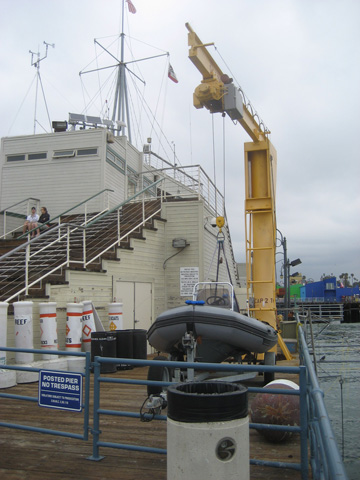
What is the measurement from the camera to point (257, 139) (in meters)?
12.9

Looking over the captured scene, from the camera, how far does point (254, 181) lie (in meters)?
12.8

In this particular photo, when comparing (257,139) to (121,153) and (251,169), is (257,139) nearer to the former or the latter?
(251,169)

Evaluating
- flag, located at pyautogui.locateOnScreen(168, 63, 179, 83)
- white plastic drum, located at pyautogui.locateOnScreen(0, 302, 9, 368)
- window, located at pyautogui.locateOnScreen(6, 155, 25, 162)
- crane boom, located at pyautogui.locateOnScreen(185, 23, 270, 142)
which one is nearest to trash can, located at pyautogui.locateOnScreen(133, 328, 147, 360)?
white plastic drum, located at pyautogui.locateOnScreen(0, 302, 9, 368)

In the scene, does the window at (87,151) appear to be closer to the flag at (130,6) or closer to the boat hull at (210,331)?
the boat hull at (210,331)

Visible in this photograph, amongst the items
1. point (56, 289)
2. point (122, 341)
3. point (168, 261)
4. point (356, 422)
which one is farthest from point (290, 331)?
point (56, 289)

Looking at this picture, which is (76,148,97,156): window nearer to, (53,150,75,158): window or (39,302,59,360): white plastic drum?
(53,150,75,158): window

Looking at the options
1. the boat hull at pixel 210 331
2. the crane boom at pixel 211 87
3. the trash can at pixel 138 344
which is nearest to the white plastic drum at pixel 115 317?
the trash can at pixel 138 344

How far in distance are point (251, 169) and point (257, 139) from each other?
2.83ft

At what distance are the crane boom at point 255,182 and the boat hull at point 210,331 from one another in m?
4.80

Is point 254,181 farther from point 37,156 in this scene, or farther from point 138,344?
point 37,156

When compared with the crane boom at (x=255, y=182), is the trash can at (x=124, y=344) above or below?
below

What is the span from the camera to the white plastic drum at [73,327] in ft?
31.7

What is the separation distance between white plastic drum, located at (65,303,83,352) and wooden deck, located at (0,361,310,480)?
9.98 feet

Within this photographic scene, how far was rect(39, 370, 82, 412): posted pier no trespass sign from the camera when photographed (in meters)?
4.61
